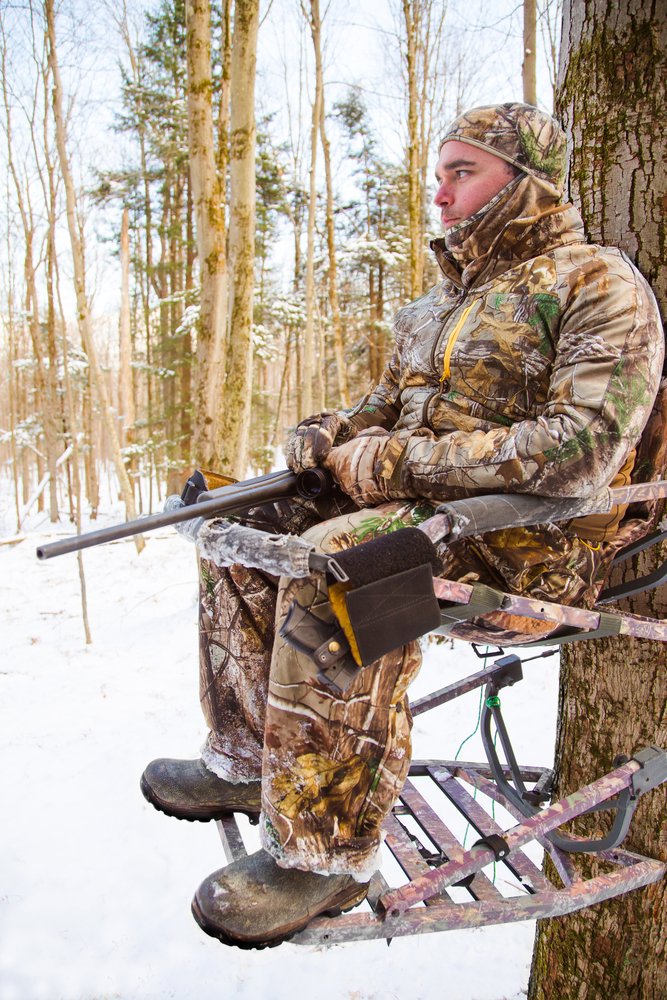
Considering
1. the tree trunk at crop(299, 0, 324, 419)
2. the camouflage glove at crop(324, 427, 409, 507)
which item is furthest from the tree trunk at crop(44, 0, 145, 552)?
the camouflage glove at crop(324, 427, 409, 507)

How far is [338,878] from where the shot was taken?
1.43m

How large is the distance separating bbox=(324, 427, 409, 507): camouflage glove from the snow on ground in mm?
2181

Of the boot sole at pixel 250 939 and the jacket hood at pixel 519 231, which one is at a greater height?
the jacket hood at pixel 519 231

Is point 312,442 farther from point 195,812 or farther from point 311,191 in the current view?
point 311,191

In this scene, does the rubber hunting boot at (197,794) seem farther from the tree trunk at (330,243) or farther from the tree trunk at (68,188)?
the tree trunk at (330,243)

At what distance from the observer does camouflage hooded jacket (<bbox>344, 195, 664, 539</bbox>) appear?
137 cm

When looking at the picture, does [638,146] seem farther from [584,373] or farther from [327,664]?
[327,664]

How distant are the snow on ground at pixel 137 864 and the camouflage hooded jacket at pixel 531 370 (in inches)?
88.2

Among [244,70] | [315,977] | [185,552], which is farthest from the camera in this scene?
[185,552]

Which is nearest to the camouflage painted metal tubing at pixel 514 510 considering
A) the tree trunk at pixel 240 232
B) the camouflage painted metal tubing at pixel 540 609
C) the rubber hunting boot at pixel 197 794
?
the camouflage painted metal tubing at pixel 540 609

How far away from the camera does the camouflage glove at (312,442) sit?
1.74 metres

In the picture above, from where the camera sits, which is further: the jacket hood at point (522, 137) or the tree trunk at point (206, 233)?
the tree trunk at point (206, 233)

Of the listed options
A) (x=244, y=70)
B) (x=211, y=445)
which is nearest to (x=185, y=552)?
(x=211, y=445)

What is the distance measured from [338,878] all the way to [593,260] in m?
1.52
